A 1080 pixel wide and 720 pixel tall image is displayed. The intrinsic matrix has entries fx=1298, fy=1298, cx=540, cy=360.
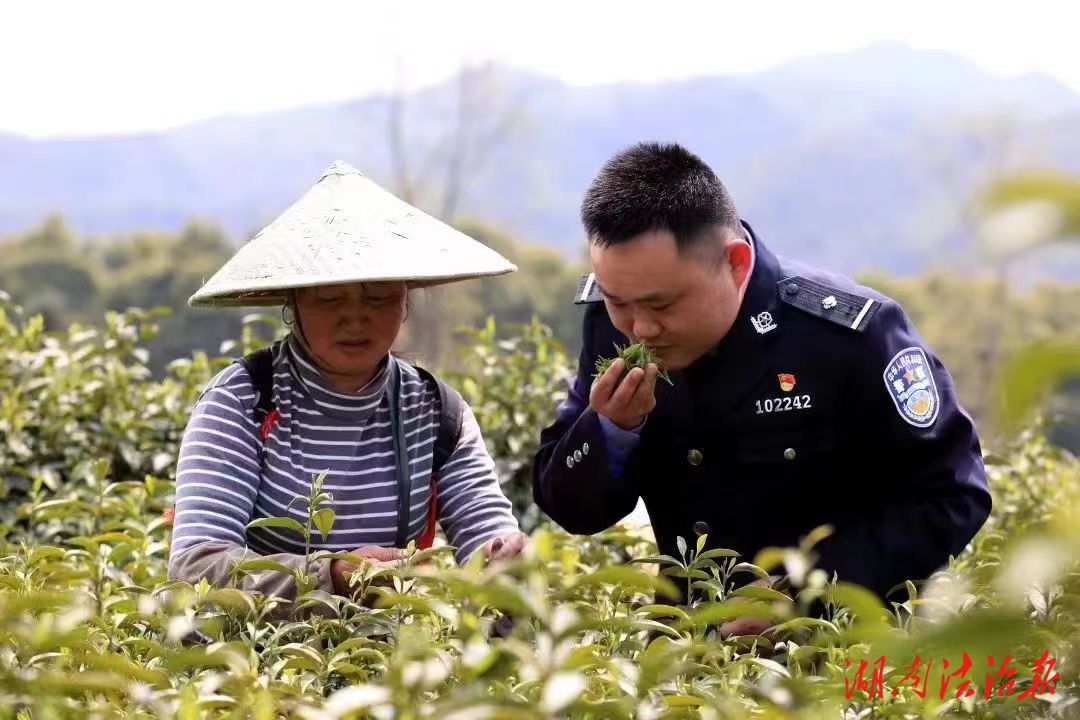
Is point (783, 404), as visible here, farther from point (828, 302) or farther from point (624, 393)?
point (624, 393)

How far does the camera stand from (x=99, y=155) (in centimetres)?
4294

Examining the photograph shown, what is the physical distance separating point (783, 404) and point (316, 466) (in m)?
1.01

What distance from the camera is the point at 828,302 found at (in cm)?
285

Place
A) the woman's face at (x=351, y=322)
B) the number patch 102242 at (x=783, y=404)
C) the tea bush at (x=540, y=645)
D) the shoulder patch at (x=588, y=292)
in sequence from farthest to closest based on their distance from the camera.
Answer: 1. the shoulder patch at (x=588, y=292)
2. the number patch 102242 at (x=783, y=404)
3. the woman's face at (x=351, y=322)
4. the tea bush at (x=540, y=645)

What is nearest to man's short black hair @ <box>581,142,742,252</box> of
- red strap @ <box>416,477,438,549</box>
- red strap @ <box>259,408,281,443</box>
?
red strap @ <box>416,477,438,549</box>

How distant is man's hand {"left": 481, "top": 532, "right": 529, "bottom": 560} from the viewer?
2306mm

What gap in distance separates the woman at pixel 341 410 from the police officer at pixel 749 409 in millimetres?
272

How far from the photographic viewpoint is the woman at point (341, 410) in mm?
2494

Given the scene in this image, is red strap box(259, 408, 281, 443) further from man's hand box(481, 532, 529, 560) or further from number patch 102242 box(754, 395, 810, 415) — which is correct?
number patch 102242 box(754, 395, 810, 415)

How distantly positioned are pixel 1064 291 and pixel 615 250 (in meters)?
13.4

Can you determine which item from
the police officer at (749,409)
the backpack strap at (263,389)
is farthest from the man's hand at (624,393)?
the backpack strap at (263,389)

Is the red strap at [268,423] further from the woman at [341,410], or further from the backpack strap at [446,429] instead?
the backpack strap at [446,429]

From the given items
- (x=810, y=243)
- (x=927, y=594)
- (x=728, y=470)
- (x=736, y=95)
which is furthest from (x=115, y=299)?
Answer: (x=736, y=95)

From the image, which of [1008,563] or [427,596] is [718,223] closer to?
[427,596]
